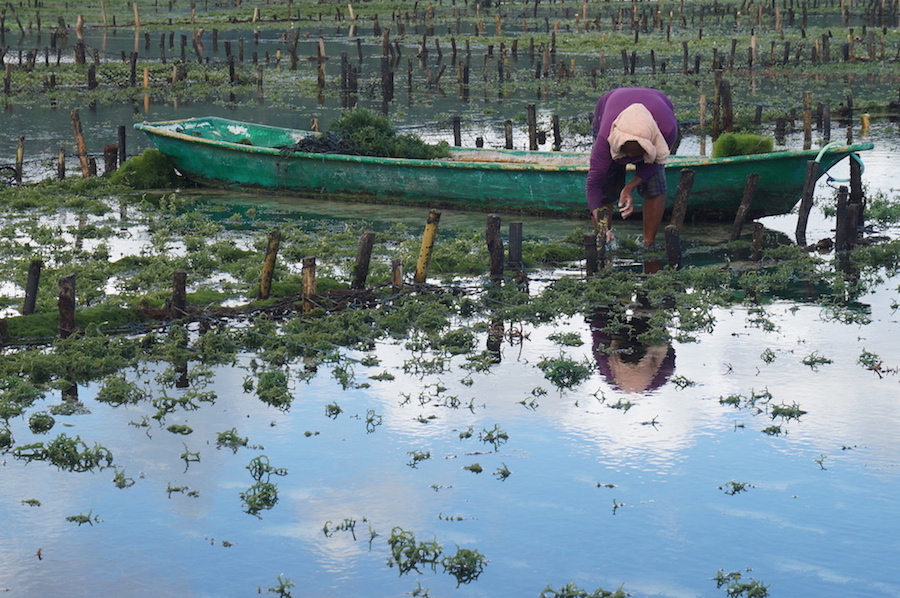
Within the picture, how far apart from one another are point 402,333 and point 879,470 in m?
4.27

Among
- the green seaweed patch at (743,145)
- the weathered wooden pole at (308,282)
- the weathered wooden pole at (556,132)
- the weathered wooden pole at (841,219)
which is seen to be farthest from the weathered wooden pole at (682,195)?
the weathered wooden pole at (556,132)

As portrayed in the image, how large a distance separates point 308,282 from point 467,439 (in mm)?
2879

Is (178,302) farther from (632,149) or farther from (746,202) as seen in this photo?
(746,202)

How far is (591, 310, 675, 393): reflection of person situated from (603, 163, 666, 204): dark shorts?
256cm

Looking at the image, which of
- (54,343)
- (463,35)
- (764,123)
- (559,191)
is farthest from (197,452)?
(463,35)

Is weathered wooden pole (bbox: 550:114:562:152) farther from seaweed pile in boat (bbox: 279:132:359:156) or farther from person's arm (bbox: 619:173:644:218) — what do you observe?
person's arm (bbox: 619:173:644:218)

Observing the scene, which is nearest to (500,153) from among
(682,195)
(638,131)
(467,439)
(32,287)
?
(682,195)

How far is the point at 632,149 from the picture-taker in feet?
39.4

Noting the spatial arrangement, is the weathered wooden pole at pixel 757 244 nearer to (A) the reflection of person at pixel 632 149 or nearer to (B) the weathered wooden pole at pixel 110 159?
(A) the reflection of person at pixel 632 149

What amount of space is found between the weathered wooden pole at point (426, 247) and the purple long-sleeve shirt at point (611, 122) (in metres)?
2.22

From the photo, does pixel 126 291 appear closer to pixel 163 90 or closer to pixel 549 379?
pixel 549 379

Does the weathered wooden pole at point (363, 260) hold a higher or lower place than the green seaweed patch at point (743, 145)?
lower

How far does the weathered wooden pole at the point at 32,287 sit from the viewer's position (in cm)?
986

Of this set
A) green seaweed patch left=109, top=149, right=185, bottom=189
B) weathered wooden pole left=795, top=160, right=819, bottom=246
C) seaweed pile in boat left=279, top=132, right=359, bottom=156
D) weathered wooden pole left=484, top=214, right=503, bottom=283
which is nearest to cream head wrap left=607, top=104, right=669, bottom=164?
weathered wooden pole left=484, top=214, right=503, bottom=283
